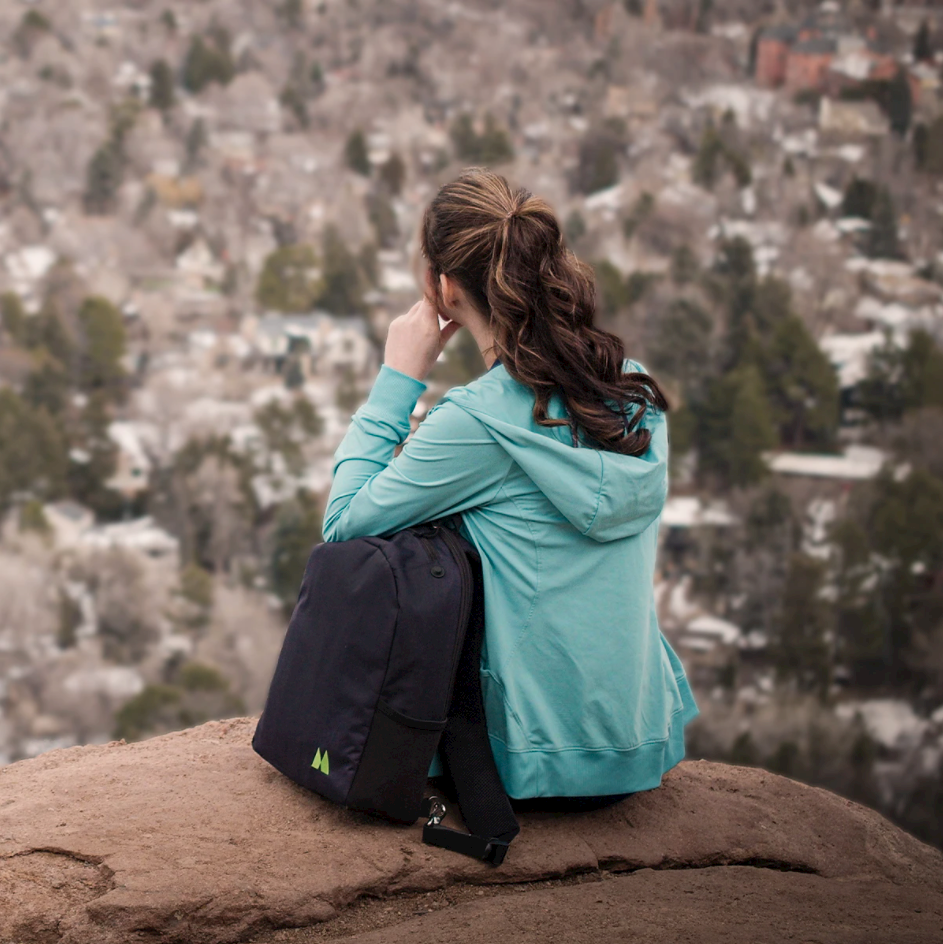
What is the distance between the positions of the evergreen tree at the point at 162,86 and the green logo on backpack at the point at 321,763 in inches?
1283

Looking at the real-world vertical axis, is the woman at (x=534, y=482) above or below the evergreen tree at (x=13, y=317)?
above

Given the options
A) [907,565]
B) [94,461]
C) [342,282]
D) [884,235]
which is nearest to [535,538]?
[907,565]

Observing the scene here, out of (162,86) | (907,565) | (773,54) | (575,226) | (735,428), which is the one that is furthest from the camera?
(162,86)

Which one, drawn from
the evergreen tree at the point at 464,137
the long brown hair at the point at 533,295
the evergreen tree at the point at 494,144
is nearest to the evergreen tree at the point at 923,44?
the evergreen tree at the point at 494,144

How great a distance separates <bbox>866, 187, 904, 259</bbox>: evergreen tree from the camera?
27.5 meters

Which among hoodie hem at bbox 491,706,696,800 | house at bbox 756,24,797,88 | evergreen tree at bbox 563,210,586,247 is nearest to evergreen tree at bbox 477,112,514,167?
evergreen tree at bbox 563,210,586,247

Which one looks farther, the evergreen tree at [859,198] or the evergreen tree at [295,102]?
the evergreen tree at [295,102]

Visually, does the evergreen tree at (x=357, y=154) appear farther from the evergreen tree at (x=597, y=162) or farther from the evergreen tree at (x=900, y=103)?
the evergreen tree at (x=900, y=103)

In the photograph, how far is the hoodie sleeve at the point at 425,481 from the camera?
1194 millimetres

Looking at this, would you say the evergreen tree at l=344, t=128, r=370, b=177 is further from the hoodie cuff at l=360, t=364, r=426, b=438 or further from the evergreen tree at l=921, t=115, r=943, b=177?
the hoodie cuff at l=360, t=364, r=426, b=438

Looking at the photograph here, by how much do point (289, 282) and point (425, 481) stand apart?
27627mm

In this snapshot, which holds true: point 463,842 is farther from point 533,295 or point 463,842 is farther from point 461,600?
point 533,295

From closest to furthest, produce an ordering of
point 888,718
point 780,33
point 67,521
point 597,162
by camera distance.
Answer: point 888,718 < point 67,521 < point 597,162 < point 780,33

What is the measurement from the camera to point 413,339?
1299 mm
